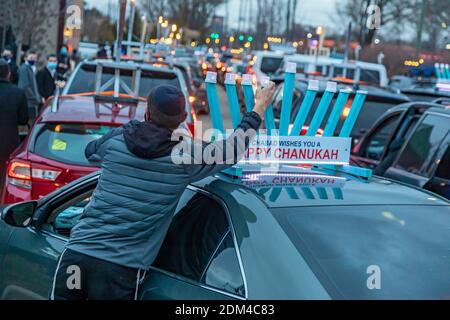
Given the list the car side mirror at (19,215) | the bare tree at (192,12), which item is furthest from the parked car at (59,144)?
the bare tree at (192,12)

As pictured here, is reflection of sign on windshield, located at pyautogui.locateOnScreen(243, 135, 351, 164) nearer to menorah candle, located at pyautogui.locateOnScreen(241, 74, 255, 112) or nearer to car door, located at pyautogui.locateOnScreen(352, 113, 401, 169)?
menorah candle, located at pyautogui.locateOnScreen(241, 74, 255, 112)

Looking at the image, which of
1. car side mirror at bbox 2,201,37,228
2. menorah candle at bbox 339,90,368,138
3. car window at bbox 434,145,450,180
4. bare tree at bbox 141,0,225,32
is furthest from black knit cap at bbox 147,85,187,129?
bare tree at bbox 141,0,225,32

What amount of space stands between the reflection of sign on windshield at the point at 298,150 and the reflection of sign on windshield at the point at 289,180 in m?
0.10

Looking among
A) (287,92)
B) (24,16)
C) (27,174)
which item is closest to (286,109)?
(287,92)

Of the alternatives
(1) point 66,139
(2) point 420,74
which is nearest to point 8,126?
(1) point 66,139

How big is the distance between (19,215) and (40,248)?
28 centimetres

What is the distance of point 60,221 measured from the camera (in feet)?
15.6

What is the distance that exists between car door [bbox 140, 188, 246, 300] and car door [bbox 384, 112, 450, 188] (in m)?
Answer: 3.11

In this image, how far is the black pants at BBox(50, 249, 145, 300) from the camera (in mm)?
3623

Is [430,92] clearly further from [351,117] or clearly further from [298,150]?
[298,150]

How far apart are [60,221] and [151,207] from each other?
4.24 feet

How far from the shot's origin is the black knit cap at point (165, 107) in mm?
3812

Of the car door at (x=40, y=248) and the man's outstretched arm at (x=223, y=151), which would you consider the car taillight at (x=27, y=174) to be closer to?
the car door at (x=40, y=248)
